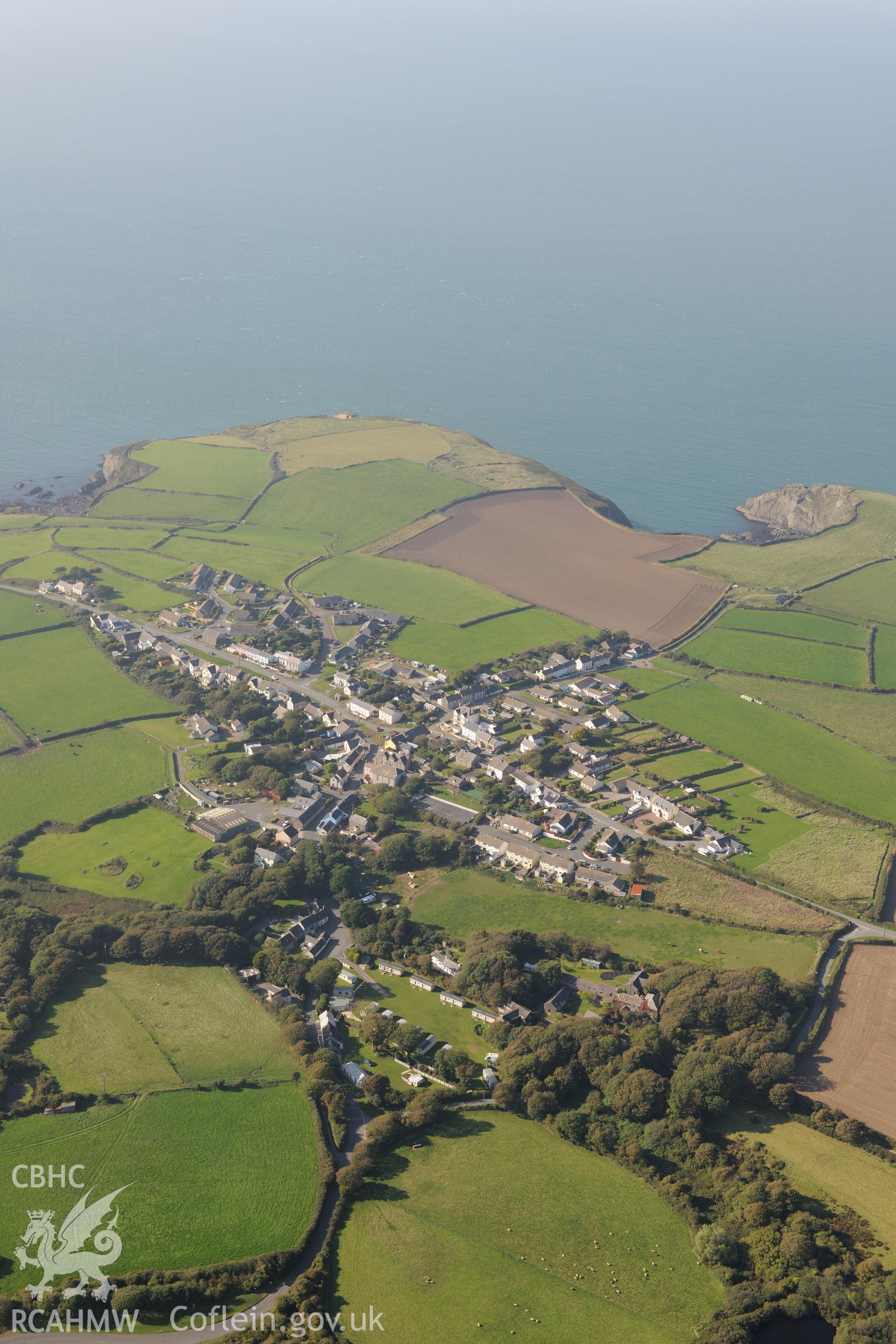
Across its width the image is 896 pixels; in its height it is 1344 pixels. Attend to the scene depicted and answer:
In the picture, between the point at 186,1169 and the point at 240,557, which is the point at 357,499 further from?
the point at 186,1169

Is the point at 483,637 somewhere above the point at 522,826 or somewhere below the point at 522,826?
above

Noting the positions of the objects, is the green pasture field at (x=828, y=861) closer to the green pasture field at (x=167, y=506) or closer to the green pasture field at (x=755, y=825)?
the green pasture field at (x=755, y=825)

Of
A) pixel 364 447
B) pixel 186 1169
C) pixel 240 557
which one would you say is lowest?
pixel 186 1169

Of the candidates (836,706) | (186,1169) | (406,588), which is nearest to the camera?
(186,1169)

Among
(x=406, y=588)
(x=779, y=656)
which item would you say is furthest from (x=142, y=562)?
(x=779, y=656)

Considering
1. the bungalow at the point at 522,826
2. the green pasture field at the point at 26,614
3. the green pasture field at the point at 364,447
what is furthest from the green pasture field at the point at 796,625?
the green pasture field at the point at 26,614
